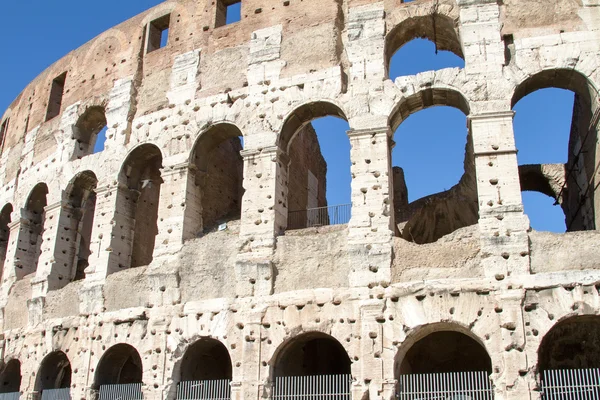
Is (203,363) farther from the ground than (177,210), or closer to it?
closer to it

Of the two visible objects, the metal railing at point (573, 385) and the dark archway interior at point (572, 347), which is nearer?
the metal railing at point (573, 385)

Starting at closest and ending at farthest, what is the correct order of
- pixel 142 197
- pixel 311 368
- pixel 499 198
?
pixel 499 198, pixel 311 368, pixel 142 197

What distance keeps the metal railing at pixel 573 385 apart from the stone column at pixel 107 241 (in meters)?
7.45

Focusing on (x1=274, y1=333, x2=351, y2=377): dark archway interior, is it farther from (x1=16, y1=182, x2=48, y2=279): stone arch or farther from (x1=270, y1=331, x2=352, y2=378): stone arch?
(x1=16, y1=182, x2=48, y2=279): stone arch

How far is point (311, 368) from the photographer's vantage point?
38.2 ft

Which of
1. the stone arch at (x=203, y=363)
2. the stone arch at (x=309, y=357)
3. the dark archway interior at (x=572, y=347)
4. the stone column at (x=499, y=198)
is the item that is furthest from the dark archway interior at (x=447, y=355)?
the stone arch at (x=203, y=363)

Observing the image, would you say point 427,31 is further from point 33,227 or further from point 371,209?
point 33,227

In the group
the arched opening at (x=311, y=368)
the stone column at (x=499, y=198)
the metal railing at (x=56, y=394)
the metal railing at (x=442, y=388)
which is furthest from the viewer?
the metal railing at (x=56, y=394)

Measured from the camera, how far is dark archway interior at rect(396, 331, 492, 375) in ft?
35.9

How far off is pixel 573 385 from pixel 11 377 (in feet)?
36.7

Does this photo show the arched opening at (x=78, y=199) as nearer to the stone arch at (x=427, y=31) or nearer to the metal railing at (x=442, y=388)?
the stone arch at (x=427, y=31)

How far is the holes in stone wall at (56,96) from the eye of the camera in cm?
1623

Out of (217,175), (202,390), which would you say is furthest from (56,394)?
(217,175)

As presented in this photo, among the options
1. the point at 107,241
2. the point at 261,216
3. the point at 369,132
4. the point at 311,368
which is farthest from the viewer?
the point at 107,241
